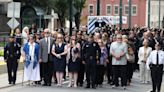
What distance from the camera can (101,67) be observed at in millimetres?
20172

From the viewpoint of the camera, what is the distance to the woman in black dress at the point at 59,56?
19641mm

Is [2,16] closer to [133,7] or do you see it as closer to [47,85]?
[133,7]

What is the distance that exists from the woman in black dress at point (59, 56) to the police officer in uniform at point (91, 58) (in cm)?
76

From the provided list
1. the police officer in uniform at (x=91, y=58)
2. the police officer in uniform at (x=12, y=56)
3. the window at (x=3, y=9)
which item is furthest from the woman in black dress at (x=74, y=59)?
the window at (x=3, y=9)

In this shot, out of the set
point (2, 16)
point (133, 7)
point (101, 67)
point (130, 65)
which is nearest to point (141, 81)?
point (130, 65)

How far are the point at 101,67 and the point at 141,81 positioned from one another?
9.73 ft

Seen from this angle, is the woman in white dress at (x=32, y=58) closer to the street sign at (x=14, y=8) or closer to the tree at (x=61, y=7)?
the street sign at (x=14, y=8)

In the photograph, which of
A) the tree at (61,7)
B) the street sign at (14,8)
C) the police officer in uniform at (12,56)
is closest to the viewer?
the police officer in uniform at (12,56)

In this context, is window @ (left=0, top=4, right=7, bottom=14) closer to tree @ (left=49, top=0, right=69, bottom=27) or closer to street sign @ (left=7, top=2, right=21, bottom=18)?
tree @ (left=49, top=0, right=69, bottom=27)

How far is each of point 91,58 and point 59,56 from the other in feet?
3.77

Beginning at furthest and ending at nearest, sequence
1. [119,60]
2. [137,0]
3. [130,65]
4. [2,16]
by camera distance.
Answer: [137,0] < [2,16] < [130,65] < [119,60]

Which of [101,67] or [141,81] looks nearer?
[101,67]

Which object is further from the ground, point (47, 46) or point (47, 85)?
point (47, 46)

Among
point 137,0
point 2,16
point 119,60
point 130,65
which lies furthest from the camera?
point 137,0
